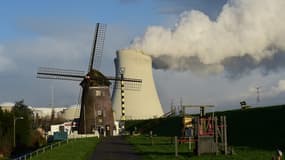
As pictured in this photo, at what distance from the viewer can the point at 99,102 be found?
98.9 metres

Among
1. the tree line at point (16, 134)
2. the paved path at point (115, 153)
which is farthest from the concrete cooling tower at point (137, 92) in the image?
the paved path at point (115, 153)

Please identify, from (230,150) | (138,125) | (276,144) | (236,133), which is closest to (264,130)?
(236,133)

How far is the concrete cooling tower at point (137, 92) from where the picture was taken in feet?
308

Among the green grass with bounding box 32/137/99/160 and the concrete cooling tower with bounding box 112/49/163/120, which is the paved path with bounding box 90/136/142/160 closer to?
the green grass with bounding box 32/137/99/160

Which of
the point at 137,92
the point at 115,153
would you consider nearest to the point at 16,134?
the point at 137,92

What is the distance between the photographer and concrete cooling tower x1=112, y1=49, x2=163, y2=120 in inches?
3693

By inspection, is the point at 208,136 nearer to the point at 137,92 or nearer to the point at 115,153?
the point at 115,153

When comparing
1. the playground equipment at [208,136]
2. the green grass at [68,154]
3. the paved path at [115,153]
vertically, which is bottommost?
the green grass at [68,154]

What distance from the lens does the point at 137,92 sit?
99125mm

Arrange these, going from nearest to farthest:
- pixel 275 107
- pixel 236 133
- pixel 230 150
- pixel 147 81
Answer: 1. pixel 230 150
2. pixel 275 107
3. pixel 236 133
4. pixel 147 81

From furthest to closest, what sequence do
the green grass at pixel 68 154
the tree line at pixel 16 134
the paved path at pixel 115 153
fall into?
1. the tree line at pixel 16 134
2. the green grass at pixel 68 154
3. the paved path at pixel 115 153

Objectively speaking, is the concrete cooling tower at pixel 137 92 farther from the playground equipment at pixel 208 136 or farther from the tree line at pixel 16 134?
the playground equipment at pixel 208 136

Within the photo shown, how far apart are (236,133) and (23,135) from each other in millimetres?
36849

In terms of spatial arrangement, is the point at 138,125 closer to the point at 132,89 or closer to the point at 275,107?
the point at 132,89
